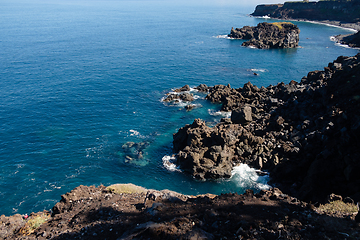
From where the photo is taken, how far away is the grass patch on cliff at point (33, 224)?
23.2m

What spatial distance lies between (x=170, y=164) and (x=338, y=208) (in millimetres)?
28825

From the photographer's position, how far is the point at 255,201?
2438 centimetres

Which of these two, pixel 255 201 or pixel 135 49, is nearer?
pixel 255 201

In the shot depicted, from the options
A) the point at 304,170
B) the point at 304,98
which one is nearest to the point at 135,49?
the point at 304,98

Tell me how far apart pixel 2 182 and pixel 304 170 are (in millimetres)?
49974

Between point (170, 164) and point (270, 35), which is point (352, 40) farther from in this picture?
point (170, 164)

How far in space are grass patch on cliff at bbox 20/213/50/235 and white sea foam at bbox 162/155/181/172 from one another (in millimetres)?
22336

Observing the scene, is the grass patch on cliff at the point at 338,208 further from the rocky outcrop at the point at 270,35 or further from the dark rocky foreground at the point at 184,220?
the rocky outcrop at the point at 270,35

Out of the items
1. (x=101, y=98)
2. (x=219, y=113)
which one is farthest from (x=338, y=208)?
(x=101, y=98)

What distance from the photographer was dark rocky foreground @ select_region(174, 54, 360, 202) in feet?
112

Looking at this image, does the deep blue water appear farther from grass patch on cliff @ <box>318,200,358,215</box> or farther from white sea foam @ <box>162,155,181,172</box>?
grass patch on cliff @ <box>318,200,358,215</box>

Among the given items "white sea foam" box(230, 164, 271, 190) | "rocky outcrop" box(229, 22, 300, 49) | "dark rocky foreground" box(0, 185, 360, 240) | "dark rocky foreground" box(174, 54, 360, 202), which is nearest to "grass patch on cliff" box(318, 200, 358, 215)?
"dark rocky foreground" box(0, 185, 360, 240)

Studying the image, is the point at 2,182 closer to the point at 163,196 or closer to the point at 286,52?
the point at 163,196

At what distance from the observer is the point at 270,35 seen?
154250 millimetres
